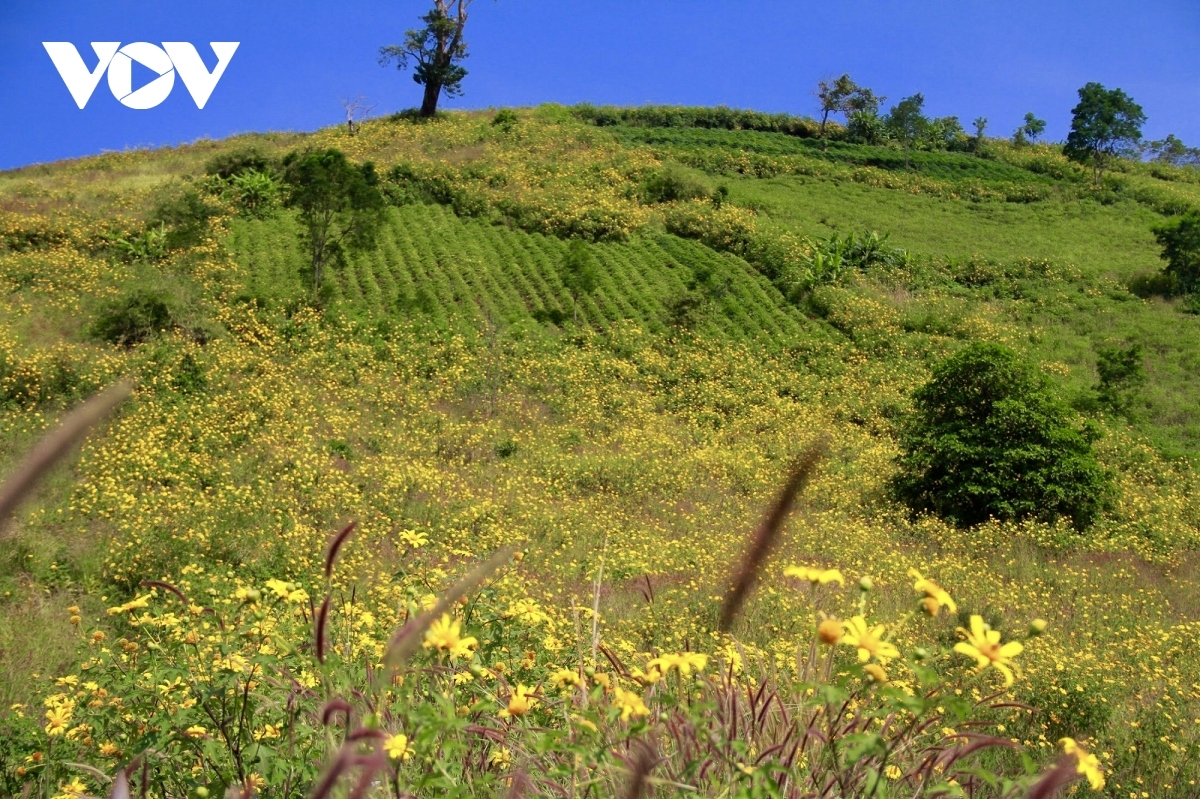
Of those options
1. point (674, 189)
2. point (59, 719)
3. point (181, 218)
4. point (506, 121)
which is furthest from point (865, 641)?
point (506, 121)

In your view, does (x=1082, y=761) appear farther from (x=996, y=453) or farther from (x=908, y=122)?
(x=908, y=122)

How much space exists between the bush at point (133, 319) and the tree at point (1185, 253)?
23.1 m

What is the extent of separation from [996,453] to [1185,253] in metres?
15.1

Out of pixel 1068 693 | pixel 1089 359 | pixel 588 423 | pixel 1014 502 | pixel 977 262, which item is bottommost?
pixel 1068 693

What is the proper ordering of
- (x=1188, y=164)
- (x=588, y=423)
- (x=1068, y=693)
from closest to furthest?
1. (x=1068, y=693)
2. (x=588, y=423)
3. (x=1188, y=164)

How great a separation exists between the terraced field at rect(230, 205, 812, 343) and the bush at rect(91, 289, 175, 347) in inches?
90.3

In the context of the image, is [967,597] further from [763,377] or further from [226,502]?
[763,377]

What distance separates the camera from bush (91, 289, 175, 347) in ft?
A: 46.6

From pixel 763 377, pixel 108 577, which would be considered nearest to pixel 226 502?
pixel 108 577

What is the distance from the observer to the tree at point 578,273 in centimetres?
1927

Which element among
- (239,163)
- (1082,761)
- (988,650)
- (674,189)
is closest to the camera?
(1082,761)

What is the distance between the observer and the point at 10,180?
25.5 m

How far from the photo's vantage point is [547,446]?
1258cm

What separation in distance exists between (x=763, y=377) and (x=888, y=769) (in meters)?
15.4
